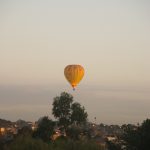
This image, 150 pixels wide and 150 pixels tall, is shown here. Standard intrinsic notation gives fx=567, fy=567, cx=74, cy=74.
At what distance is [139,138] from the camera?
32375 millimetres

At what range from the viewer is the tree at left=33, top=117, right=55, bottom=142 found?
256 ft

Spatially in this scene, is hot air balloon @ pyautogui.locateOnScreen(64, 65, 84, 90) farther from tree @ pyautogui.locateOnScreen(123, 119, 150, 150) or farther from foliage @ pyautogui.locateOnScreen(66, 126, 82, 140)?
tree @ pyautogui.locateOnScreen(123, 119, 150, 150)

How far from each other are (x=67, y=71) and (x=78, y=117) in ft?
69.1

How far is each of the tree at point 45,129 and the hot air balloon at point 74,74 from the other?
386 inches

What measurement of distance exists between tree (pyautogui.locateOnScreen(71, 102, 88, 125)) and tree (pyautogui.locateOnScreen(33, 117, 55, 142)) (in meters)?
6.56

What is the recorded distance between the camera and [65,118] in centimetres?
9100

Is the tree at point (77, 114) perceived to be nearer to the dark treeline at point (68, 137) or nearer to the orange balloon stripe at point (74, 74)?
the dark treeline at point (68, 137)

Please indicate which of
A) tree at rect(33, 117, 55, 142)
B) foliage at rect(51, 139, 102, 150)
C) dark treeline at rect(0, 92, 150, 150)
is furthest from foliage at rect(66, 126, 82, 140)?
foliage at rect(51, 139, 102, 150)

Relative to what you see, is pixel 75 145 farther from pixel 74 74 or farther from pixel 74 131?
pixel 74 131

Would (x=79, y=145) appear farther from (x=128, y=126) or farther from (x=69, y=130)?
(x=69, y=130)

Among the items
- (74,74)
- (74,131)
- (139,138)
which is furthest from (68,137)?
(139,138)

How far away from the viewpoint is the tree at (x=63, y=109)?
90.2 metres

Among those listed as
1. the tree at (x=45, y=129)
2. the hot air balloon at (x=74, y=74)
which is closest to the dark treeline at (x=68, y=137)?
the tree at (x=45, y=129)

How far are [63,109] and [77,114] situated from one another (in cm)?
248
